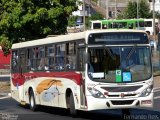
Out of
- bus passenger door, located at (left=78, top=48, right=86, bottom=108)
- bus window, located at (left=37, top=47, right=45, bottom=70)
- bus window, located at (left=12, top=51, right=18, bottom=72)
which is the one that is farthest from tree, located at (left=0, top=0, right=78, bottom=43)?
bus passenger door, located at (left=78, top=48, right=86, bottom=108)

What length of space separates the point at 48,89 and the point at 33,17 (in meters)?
14.4

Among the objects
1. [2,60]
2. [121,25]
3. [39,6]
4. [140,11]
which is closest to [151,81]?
[39,6]

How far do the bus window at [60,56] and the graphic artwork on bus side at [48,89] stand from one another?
52 cm

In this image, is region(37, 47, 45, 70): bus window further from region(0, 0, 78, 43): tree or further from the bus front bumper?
region(0, 0, 78, 43): tree

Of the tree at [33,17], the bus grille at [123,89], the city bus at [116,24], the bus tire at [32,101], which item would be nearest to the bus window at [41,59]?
→ the bus tire at [32,101]

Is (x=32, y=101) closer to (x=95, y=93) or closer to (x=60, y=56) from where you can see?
(x=60, y=56)

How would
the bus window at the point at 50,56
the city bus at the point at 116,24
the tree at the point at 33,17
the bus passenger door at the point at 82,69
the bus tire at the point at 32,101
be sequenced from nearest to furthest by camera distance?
1. the bus passenger door at the point at 82,69
2. the bus window at the point at 50,56
3. the bus tire at the point at 32,101
4. the tree at the point at 33,17
5. the city bus at the point at 116,24

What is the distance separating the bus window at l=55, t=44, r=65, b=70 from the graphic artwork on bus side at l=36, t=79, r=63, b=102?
0.52m

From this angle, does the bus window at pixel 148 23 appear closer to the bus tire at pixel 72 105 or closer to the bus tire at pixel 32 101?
the bus tire at pixel 32 101

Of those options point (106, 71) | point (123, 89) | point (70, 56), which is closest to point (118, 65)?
point (106, 71)

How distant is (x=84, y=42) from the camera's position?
18.0 m

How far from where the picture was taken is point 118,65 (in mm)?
17578

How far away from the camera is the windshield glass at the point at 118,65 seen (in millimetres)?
17500

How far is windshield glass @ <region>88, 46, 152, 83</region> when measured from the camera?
17500 mm
